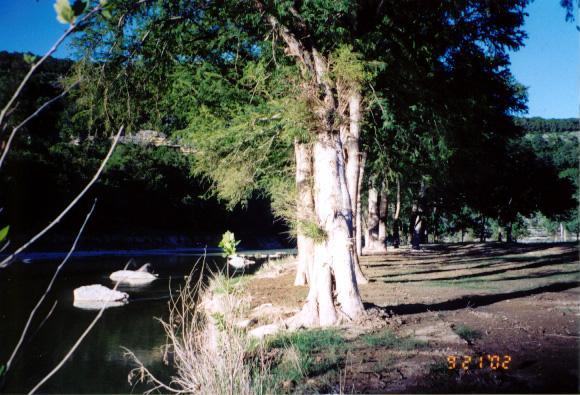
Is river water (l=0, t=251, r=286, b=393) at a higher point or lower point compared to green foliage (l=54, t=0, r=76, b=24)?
lower

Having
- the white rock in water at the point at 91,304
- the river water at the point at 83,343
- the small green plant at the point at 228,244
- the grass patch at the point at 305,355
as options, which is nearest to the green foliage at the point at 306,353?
the grass patch at the point at 305,355

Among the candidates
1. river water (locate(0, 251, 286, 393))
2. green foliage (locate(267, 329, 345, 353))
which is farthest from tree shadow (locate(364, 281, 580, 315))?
river water (locate(0, 251, 286, 393))

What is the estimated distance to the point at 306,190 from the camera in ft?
42.2

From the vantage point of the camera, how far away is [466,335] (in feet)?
23.7

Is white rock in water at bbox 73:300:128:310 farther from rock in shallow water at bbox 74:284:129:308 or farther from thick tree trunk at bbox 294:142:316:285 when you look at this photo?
thick tree trunk at bbox 294:142:316:285

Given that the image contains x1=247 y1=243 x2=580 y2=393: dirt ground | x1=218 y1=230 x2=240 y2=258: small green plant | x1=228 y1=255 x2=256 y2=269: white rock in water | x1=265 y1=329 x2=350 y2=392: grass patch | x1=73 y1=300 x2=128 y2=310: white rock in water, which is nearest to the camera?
x1=247 y1=243 x2=580 y2=393: dirt ground

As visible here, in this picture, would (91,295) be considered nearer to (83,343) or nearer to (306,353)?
(83,343)

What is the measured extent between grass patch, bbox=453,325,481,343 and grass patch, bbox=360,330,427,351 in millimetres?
738

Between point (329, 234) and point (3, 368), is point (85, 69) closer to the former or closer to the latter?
point (329, 234)

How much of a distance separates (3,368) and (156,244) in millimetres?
64704

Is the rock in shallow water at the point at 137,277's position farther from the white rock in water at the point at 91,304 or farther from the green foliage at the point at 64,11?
the green foliage at the point at 64,11

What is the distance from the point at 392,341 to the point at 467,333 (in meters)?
1.34
